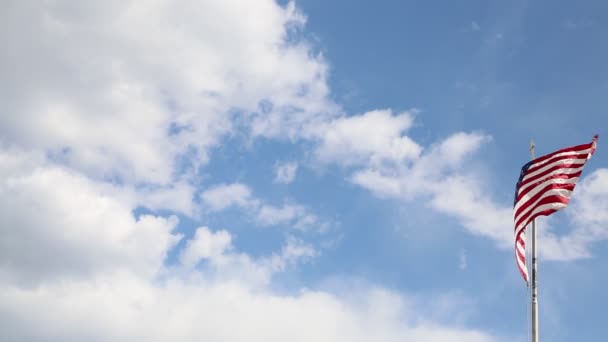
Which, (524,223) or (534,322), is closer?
(534,322)

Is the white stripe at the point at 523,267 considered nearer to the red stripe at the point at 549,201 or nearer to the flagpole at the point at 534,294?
the flagpole at the point at 534,294

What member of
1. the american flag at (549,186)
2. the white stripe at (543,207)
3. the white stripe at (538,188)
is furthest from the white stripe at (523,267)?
the white stripe at (538,188)

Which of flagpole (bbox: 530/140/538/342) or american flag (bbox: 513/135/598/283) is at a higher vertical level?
american flag (bbox: 513/135/598/283)

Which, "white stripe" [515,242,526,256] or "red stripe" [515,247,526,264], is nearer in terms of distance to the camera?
"red stripe" [515,247,526,264]

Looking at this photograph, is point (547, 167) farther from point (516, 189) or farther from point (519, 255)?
point (519, 255)

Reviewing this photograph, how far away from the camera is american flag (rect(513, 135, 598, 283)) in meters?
30.3

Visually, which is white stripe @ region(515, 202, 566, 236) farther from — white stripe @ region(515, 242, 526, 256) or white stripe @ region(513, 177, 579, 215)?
white stripe @ region(513, 177, 579, 215)

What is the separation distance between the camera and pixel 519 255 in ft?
100

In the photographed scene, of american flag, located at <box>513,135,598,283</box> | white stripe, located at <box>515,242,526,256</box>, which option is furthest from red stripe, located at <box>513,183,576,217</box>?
white stripe, located at <box>515,242,526,256</box>

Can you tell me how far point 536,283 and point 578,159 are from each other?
6179 mm

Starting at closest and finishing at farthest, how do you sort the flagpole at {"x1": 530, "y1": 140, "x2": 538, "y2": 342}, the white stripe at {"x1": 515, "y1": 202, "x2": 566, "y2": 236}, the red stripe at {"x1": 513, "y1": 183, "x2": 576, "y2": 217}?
the flagpole at {"x1": 530, "y1": 140, "x2": 538, "y2": 342} → the white stripe at {"x1": 515, "y1": 202, "x2": 566, "y2": 236} → the red stripe at {"x1": 513, "y1": 183, "x2": 576, "y2": 217}

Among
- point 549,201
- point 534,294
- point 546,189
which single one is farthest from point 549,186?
point 534,294

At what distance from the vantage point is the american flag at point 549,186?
30.3 m

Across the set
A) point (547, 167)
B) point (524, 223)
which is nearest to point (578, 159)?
point (547, 167)
